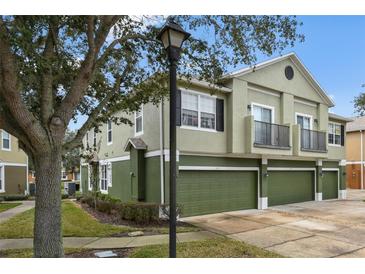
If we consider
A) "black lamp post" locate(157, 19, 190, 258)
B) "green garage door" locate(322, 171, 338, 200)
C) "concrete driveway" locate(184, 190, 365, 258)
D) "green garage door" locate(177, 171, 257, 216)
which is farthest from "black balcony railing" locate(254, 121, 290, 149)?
"black lamp post" locate(157, 19, 190, 258)

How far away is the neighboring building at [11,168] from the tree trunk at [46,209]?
60.7 feet

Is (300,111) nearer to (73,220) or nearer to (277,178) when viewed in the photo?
(277,178)

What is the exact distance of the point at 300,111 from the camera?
17.0 metres

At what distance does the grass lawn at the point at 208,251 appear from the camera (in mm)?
6594

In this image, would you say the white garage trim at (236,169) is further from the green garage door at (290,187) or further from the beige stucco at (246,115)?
the green garage door at (290,187)

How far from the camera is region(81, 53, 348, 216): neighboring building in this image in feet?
39.9

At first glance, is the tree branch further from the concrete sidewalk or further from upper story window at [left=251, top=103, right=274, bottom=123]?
upper story window at [left=251, top=103, right=274, bottom=123]

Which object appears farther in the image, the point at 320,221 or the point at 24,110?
the point at 320,221

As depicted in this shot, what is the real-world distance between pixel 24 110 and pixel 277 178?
1378 cm

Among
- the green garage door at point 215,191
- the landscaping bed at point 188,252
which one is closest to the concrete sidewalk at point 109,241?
the landscaping bed at point 188,252

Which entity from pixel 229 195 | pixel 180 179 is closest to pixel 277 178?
pixel 229 195

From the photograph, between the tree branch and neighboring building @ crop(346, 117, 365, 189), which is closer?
the tree branch
